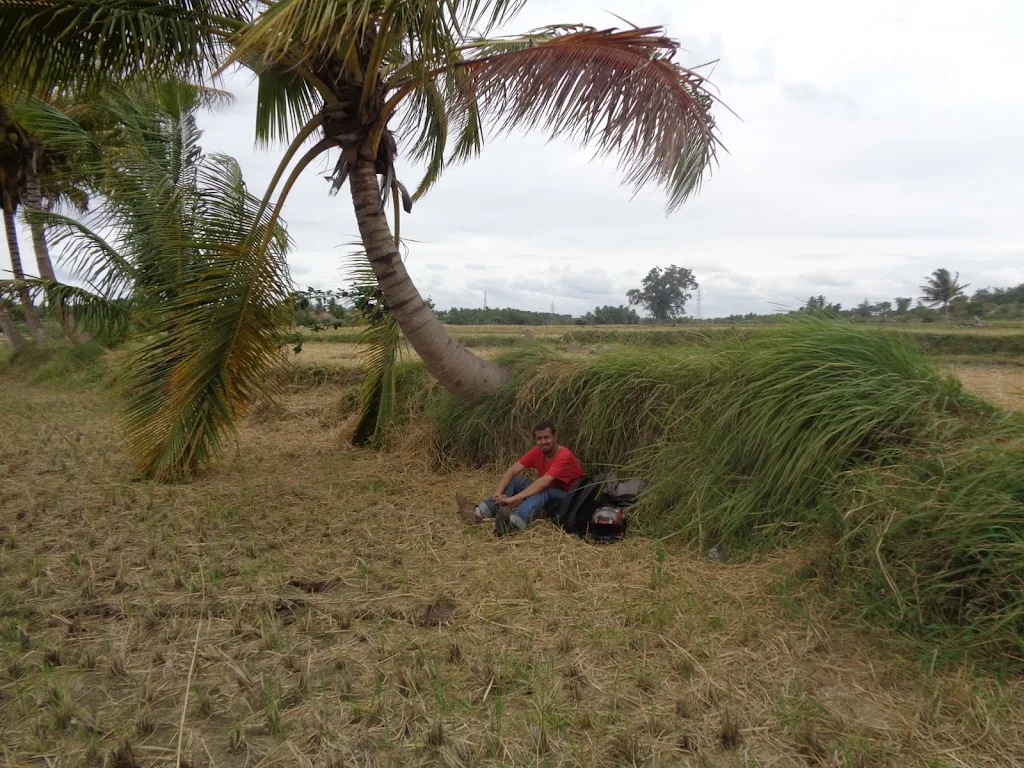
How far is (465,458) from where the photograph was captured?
7.20 m

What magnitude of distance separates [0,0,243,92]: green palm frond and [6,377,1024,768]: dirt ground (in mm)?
3424

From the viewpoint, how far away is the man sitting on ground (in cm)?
522

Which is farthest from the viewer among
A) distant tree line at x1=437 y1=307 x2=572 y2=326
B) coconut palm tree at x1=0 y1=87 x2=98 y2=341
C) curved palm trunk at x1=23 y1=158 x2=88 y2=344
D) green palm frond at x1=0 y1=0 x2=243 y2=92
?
distant tree line at x1=437 y1=307 x2=572 y2=326

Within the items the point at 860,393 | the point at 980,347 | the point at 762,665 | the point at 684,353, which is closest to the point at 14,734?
the point at 762,665

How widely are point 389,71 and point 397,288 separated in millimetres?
1950

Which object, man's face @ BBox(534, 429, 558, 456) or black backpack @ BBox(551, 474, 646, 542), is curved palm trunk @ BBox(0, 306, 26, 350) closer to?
man's face @ BBox(534, 429, 558, 456)

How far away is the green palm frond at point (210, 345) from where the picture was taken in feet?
20.0

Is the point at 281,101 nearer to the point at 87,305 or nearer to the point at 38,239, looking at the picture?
the point at 87,305

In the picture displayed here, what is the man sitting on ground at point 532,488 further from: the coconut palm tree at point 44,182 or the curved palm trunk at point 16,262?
the curved palm trunk at point 16,262

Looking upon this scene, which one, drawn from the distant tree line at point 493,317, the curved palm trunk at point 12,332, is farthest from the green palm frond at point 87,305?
the distant tree line at point 493,317

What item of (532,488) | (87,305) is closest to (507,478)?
(532,488)

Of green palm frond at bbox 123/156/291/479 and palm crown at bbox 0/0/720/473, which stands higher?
palm crown at bbox 0/0/720/473

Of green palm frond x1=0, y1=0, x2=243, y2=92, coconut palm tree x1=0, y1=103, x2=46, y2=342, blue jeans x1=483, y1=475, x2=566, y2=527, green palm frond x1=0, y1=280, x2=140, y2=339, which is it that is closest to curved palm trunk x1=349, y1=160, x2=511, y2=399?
green palm frond x1=0, y1=0, x2=243, y2=92

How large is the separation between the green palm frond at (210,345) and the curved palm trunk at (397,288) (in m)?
0.79
